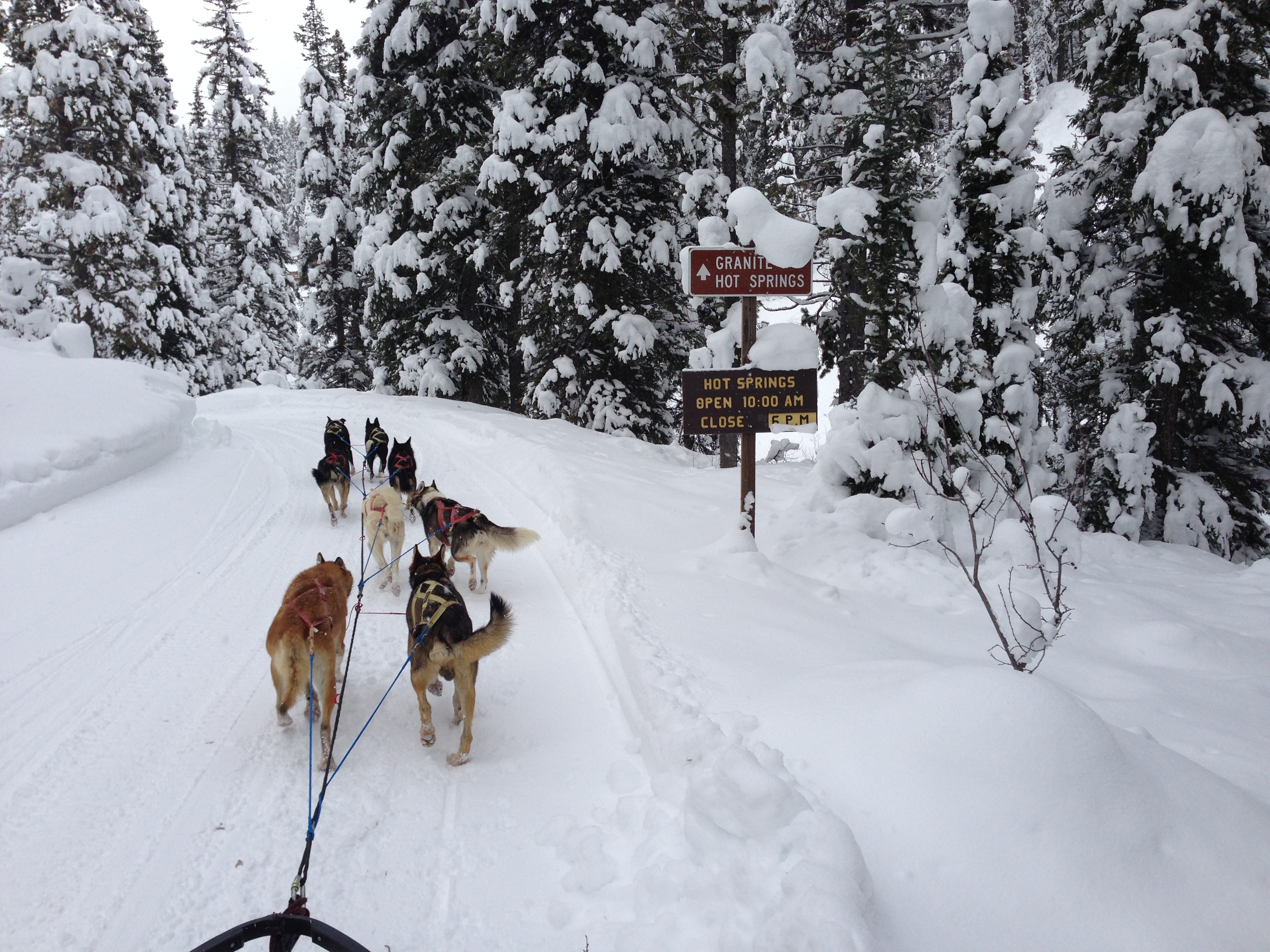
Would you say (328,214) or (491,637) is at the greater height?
(328,214)

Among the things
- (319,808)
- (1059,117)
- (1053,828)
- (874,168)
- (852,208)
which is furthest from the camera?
(1059,117)

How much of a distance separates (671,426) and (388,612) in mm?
10812

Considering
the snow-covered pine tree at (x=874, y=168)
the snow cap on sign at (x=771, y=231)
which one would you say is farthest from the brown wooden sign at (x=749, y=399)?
the snow-covered pine tree at (x=874, y=168)

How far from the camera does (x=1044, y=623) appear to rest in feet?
20.0

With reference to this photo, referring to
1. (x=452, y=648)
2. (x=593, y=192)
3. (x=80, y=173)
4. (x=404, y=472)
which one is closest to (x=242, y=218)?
(x=80, y=173)

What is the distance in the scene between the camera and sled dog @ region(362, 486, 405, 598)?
23.3ft

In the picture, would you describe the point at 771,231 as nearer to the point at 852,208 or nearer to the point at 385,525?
the point at 852,208

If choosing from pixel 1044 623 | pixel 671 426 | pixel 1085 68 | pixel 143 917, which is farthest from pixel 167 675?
pixel 1085 68

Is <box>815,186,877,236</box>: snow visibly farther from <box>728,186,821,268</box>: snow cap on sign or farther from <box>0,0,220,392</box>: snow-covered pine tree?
<box>0,0,220,392</box>: snow-covered pine tree

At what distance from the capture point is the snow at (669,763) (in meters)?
2.80

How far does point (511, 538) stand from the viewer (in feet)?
21.8

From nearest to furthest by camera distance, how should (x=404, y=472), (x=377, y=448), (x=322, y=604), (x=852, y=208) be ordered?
1. (x=322, y=604)
2. (x=852, y=208)
3. (x=404, y=472)
4. (x=377, y=448)

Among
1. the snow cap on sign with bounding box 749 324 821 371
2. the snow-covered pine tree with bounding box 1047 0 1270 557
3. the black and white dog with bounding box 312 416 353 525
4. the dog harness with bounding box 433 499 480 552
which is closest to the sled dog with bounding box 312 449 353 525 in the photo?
the black and white dog with bounding box 312 416 353 525

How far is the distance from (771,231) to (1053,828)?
5697 mm
